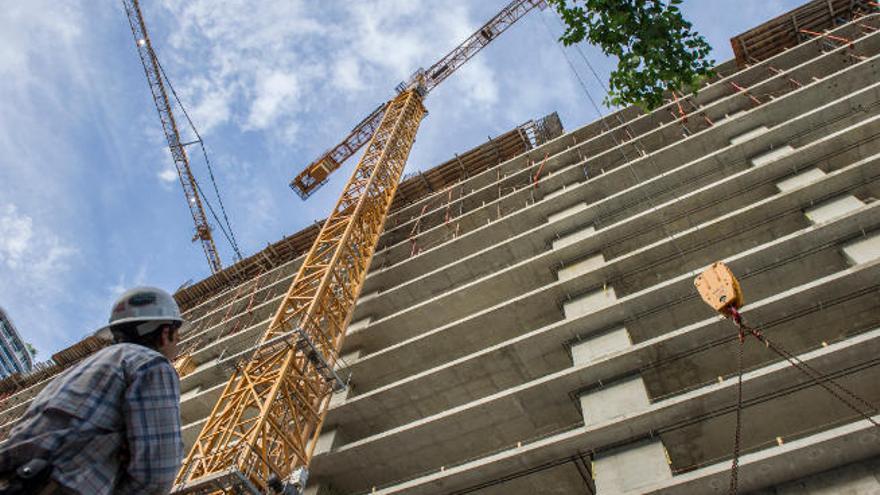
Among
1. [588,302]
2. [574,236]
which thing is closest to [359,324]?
[574,236]

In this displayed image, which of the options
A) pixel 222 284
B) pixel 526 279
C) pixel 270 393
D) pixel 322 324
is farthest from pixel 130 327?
pixel 222 284

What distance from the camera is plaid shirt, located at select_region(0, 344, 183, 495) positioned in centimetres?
256

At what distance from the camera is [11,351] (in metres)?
98.1

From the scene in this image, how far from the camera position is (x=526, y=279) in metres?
16.1

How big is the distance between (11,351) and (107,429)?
116 meters

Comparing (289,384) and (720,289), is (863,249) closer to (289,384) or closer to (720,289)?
(720,289)

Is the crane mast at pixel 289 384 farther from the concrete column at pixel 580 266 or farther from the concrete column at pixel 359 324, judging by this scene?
the concrete column at pixel 580 266

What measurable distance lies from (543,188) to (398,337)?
760 centimetres

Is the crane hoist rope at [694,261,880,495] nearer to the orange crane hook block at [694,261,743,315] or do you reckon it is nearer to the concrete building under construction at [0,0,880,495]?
the orange crane hook block at [694,261,743,315]

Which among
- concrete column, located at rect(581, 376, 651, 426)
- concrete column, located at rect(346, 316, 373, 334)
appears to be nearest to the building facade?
concrete column, located at rect(346, 316, 373, 334)

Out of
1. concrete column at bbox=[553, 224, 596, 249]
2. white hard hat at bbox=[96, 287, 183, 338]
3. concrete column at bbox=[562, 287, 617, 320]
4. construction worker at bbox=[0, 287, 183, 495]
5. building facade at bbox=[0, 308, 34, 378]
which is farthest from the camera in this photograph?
building facade at bbox=[0, 308, 34, 378]

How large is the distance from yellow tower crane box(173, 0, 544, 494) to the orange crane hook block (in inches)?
300

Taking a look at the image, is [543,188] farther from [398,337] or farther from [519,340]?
[519,340]

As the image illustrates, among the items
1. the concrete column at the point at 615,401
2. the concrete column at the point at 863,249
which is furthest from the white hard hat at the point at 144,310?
the concrete column at the point at 863,249
